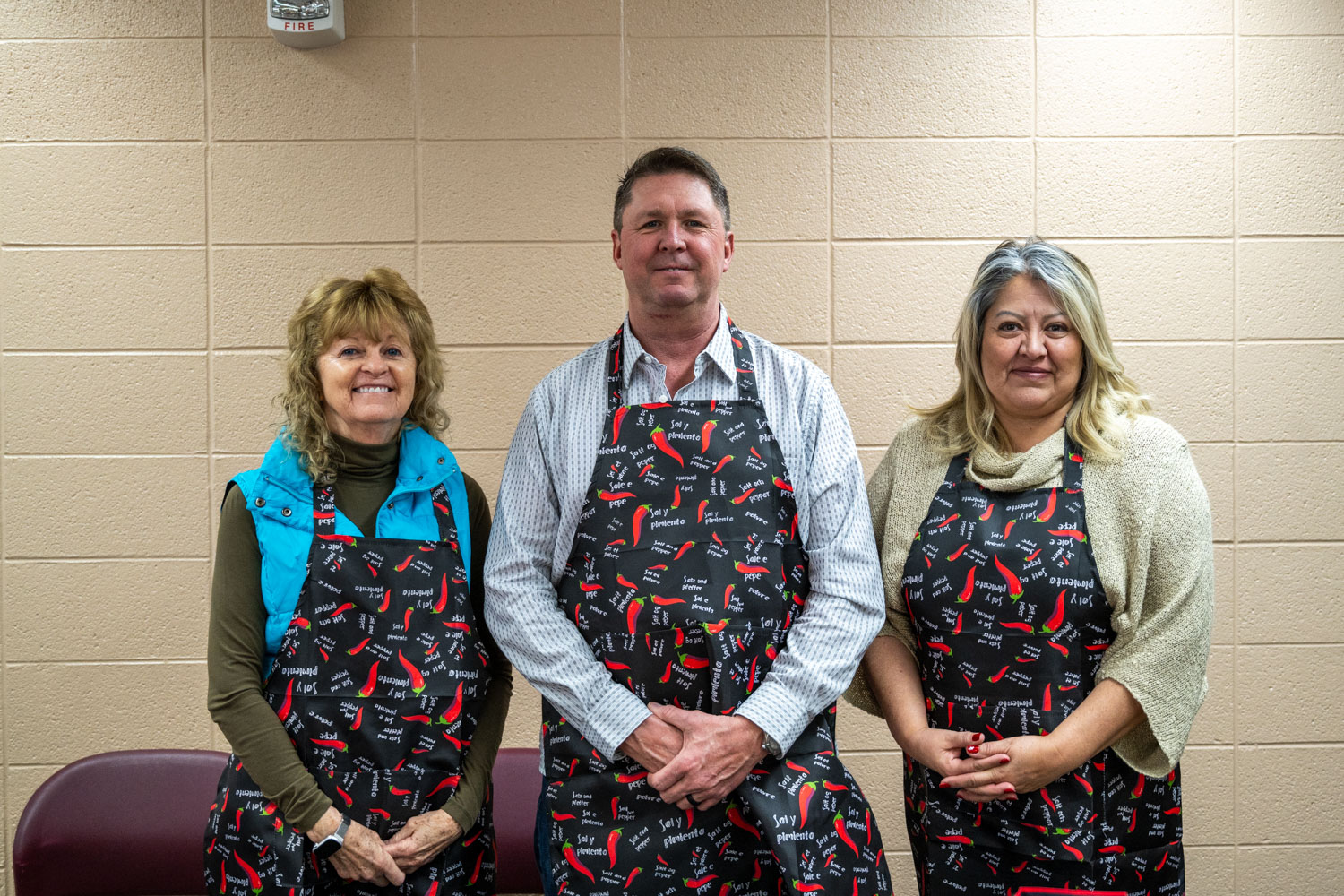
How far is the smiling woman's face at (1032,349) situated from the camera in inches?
68.6

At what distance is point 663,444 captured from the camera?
1698mm

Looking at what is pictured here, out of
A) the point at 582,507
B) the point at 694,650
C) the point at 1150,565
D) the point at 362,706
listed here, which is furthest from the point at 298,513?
the point at 1150,565

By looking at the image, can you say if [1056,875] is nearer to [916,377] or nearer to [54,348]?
[916,377]

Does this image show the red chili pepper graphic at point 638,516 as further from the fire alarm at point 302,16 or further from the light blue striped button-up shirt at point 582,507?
the fire alarm at point 302,16

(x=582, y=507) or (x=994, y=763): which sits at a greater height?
(x=582, y=507)

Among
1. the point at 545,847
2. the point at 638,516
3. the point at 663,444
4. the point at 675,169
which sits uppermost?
the point at 675,169

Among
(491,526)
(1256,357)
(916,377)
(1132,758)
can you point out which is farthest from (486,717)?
(1256,357)

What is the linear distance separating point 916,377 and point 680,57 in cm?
111

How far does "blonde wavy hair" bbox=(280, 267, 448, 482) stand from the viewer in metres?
1.70

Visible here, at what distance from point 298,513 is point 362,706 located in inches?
13.8

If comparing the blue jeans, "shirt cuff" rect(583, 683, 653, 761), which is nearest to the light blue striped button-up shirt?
"shirt cuff" rect(583, 683, 653, 761)

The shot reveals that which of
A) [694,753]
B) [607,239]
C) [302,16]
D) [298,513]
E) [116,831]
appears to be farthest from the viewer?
[607,239]

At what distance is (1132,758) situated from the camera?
168cm

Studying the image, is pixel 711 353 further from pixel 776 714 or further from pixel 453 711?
pixel 453 711
